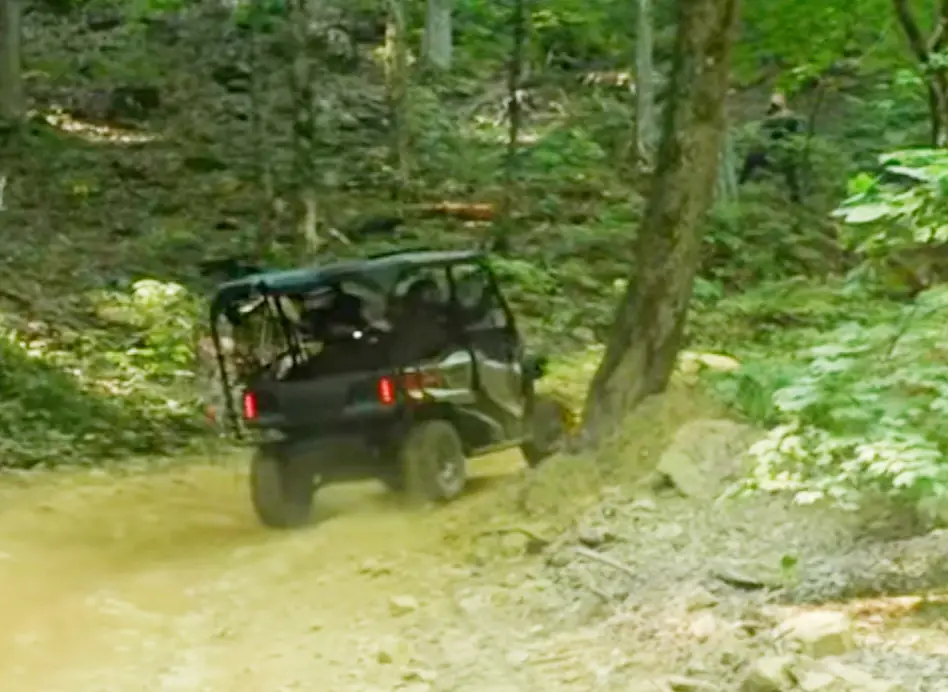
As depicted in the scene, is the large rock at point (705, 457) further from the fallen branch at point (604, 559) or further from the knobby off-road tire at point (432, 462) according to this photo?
the knobby off-road tire at point (432, 462)

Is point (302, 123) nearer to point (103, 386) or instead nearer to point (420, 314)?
point (103, 386)

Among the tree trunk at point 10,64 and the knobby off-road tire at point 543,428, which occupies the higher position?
the tree trunk at point 10,64

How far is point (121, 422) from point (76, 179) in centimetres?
977

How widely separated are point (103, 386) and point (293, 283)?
5.65 metres

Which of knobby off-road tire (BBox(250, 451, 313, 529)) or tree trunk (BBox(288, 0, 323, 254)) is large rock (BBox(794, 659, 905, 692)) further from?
tree trunk (BBox(288, 0, 323, 254))

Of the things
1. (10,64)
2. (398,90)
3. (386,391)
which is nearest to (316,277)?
(386,391)

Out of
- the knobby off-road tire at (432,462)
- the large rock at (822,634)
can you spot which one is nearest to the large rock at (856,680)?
the large rock at (822,634)

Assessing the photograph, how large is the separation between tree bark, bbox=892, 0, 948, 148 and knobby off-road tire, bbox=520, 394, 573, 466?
5.42m

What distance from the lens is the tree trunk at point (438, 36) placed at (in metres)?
29.8

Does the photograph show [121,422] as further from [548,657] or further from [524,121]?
[524,121]

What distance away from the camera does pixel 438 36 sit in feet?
99.4

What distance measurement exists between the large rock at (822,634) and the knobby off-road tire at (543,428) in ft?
17.1

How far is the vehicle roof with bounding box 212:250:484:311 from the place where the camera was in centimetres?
A: 997

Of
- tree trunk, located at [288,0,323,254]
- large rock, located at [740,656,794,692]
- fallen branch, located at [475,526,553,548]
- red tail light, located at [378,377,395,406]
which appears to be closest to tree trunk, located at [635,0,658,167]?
tree trunk, located at [288,0,323,254]
